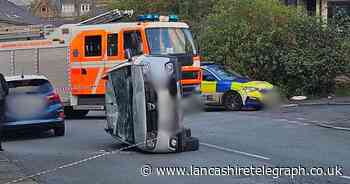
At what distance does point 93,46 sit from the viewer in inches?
815

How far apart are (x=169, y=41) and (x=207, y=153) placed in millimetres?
7888

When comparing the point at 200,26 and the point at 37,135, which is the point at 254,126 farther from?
the point at 200,26

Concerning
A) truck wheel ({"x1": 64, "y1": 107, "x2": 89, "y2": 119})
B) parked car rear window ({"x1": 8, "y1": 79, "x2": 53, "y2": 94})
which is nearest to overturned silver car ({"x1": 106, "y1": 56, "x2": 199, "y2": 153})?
parked car rear window ({"x1": 8, "y1": 79, "x2": 53, "y2": 94})

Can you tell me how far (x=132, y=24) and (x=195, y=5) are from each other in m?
24.4

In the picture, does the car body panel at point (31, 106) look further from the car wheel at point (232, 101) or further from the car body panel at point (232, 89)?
the car wheel at point (232, 101)

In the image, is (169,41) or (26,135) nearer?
(26,135)

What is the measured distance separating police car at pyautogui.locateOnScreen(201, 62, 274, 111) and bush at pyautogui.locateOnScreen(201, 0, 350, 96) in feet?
10.3

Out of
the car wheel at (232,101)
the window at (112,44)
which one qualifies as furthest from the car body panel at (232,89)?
the window at (112,44)

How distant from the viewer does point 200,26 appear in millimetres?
31438

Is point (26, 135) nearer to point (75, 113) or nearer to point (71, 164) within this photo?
point (75, 113)

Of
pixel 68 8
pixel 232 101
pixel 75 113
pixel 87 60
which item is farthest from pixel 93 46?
pixel 68 8

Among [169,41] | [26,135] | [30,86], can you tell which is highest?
[169,41]

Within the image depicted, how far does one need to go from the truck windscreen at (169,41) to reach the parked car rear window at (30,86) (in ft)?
12.4

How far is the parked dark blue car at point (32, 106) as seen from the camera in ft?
52.2
